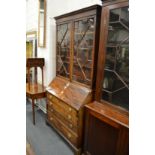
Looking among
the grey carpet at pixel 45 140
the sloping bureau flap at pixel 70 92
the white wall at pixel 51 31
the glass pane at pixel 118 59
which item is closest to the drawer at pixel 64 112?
the sloping bureau flap at pixel 70 92

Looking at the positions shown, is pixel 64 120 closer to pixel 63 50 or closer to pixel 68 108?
pixel 68 108

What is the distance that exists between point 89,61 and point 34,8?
260 centimetres

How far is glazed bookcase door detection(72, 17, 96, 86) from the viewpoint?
6.91 ft

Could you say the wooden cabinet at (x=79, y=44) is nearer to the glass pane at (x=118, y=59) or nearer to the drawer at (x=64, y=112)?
the glass pane at (x=118, y=59)

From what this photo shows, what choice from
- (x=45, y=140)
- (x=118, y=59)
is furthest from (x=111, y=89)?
(x=45, y=140)

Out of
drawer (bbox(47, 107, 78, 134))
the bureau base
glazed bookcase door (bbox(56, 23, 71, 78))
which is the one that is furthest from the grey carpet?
glazed bookcase door (bbox(56, 23, 71, 78))

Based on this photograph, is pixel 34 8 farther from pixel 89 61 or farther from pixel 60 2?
pixel 89 61

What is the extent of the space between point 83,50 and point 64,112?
99 centimetres

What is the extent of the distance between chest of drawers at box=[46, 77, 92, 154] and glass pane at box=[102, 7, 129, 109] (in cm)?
39

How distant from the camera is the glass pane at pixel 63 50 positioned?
2.65m

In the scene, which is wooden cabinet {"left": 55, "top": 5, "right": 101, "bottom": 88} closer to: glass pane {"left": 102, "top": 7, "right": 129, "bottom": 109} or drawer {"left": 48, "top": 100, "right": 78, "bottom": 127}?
glass pane {"left": 102, "top": 7, "right": 129, "bottom": 109}
